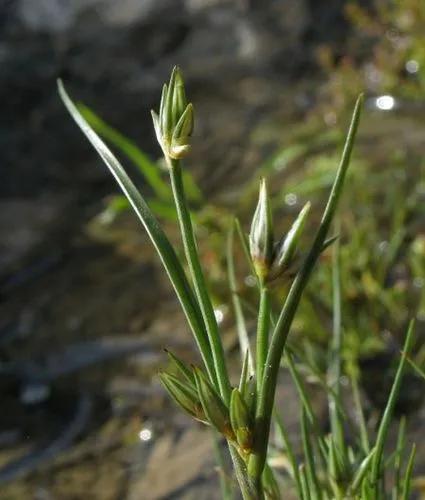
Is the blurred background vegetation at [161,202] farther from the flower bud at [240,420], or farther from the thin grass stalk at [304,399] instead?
the flower bud at [240,420]

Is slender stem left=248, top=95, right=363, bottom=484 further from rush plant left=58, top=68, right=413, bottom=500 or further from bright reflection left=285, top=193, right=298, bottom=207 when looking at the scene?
bright reflection left=285, top=193, right=298, bottom=207

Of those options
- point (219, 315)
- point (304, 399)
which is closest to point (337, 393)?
point (304, 399)

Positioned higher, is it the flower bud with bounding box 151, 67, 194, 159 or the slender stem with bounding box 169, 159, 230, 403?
the flower bud with bounding box 151, 67, 194, 159

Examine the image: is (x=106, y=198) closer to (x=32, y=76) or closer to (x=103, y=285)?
(x=103, y=285)

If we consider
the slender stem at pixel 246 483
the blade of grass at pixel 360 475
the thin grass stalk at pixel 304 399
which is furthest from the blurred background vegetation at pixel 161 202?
the slender stem at pixel 246 483

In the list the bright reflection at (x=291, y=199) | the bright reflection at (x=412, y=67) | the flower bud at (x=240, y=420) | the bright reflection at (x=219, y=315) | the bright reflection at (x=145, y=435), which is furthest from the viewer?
the bright reflection at (x=412, y=67)

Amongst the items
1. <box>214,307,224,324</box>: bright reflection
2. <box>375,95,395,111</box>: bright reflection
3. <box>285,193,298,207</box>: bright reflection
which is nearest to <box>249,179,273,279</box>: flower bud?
<box>214,307,224,324</box>: bright reflection

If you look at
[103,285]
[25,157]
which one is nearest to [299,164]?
[103,285]
